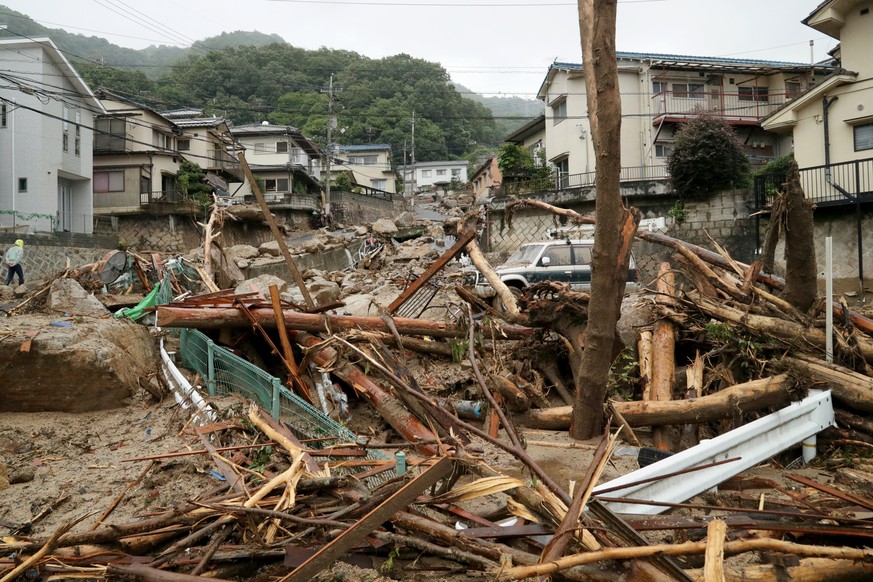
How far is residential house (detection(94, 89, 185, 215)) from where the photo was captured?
30.4 meters

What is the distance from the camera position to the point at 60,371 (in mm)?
6102

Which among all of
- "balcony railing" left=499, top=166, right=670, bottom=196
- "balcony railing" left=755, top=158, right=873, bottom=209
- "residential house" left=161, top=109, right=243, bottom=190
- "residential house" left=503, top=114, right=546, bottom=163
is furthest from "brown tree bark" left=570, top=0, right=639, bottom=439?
"residential house" left=161, top=109, right=243, bottom=190

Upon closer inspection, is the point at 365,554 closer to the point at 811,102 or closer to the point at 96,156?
the point at 811,102

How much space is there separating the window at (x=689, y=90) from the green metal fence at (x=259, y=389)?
22389 mm

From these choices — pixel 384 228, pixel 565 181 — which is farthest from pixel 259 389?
pixel 384 228

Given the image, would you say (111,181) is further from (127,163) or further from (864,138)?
(864,138)

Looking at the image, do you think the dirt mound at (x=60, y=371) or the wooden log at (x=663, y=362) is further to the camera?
the dirt mound at (x=60, y=371)

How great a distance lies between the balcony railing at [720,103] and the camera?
74.8ft

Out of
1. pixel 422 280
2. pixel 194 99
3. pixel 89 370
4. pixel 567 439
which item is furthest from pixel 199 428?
pixel 194 99

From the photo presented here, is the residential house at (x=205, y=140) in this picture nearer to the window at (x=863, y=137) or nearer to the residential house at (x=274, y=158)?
the residential house at (x=274, y=158)

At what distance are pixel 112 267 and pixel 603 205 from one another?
11.3 m

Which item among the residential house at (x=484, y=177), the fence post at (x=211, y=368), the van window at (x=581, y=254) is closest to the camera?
the fence post at (x=211, y=368)

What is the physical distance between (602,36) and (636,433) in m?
3.49

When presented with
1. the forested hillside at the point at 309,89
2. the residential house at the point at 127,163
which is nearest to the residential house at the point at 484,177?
the forested hillside at the point at 309,89
